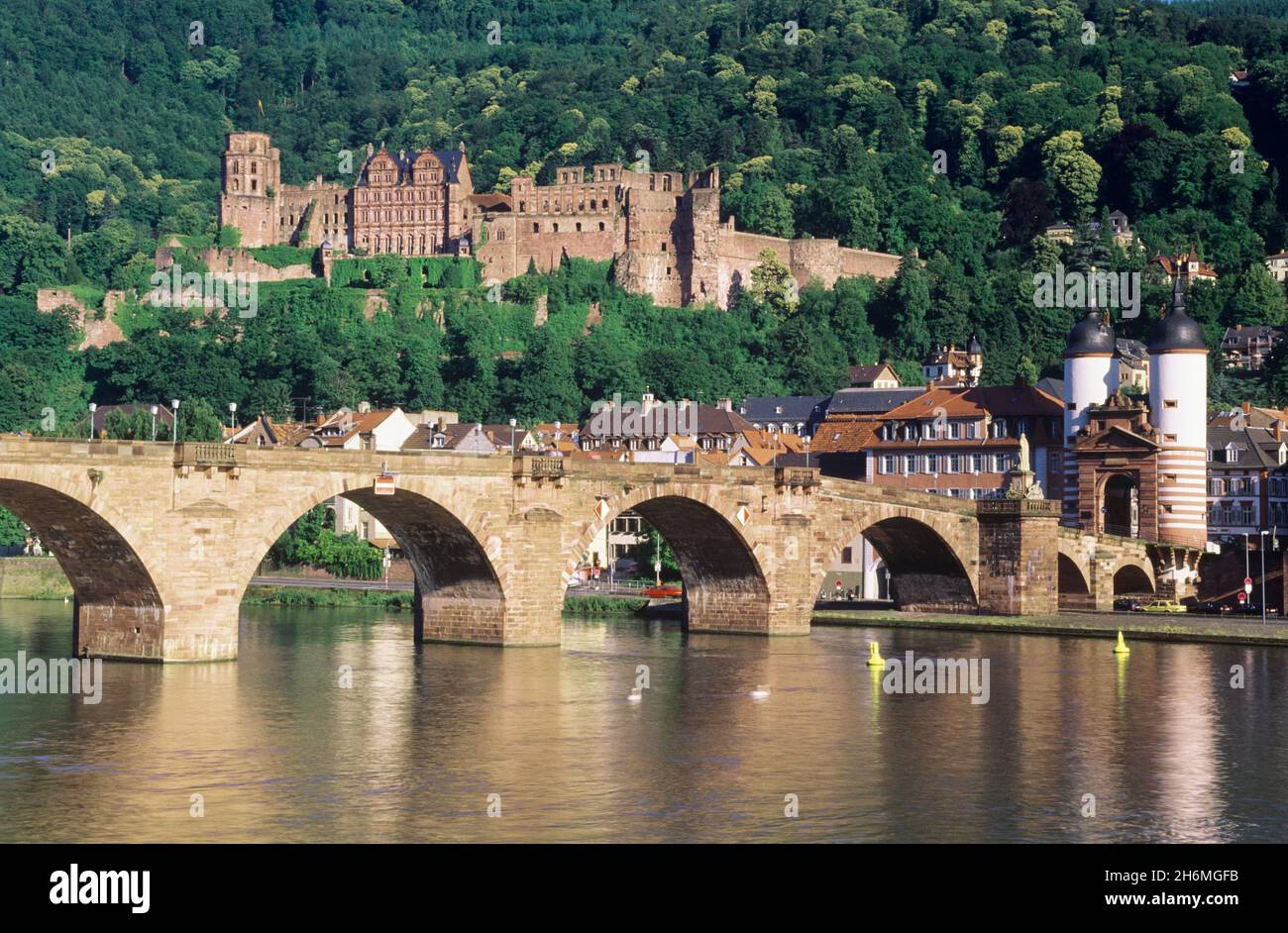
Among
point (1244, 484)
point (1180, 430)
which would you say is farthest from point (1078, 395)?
Answer: point (1244, 484)

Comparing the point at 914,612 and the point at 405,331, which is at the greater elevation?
the point at 405,331

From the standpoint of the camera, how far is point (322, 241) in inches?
7323

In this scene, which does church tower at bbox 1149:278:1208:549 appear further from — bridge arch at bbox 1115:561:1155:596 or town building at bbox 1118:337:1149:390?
town building at bbox 1118:337:1149:390

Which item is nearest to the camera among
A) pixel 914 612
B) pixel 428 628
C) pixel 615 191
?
pixel 428 628

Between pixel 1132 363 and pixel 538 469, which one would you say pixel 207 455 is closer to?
pixel 538 469

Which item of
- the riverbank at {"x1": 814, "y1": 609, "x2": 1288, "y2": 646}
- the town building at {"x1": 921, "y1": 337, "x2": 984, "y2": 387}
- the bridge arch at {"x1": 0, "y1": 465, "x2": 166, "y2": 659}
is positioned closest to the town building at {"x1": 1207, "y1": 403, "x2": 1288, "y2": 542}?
the riverbank at {"x1": 814, "y1": 609, "x2": 1288, "y2": 646}

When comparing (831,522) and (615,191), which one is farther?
(615,191)

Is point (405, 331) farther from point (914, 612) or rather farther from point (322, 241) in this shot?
point (914, 612)

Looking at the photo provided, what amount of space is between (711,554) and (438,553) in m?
12.7

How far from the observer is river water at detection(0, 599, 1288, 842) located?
3953 cm

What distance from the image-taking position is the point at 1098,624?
3071 inches

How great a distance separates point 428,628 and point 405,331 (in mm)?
96966

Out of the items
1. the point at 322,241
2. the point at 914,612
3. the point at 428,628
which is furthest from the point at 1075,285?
the point at 428,628
